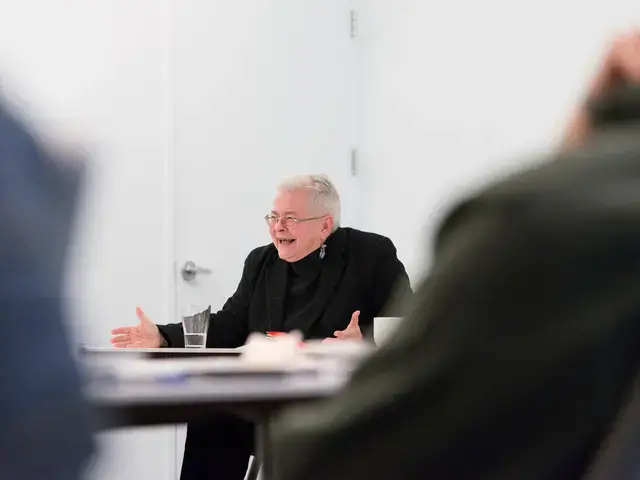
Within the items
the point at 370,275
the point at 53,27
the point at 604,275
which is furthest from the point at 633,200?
the point at 53,27

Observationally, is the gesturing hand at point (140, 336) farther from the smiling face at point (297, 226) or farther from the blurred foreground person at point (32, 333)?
the blurred foreground person at point (32, 333)

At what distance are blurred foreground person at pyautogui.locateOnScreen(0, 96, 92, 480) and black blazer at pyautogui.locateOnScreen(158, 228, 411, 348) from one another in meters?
2.09

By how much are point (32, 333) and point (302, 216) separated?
2.32 metres

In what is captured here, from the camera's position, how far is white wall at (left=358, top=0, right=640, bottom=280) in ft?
9.25

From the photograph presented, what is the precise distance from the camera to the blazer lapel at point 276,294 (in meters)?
2.71

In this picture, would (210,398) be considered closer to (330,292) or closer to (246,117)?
(330,292)

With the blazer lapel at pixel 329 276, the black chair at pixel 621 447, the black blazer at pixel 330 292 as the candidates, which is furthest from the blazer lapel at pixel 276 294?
the black chair at pixel 621 447

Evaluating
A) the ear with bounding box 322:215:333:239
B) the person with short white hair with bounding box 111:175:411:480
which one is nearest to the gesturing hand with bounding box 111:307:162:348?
the person with short white hair with bounding box 111:175:411:480

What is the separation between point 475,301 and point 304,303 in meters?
2.24

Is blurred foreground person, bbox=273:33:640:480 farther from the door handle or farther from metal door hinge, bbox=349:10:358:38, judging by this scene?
metal door hinge, bbox=349:10:358:38

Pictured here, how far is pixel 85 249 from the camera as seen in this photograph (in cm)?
55

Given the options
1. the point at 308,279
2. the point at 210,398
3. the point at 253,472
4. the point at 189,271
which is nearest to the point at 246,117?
the point at 189,271

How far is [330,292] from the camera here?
2691 millimetres

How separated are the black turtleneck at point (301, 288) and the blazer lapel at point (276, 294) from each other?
2cm
